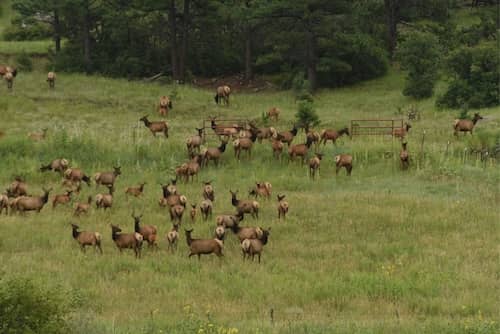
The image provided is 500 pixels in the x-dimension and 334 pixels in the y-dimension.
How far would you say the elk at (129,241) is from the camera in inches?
768

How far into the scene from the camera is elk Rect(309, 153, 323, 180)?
28969mm

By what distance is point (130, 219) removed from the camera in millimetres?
23641

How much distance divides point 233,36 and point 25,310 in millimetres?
53730

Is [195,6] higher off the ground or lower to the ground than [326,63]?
higher

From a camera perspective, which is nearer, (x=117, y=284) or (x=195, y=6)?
(x=117, y=284)

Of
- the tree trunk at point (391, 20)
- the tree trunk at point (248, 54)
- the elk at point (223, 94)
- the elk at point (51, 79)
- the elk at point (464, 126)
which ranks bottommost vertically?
the elk at point (464, 126)

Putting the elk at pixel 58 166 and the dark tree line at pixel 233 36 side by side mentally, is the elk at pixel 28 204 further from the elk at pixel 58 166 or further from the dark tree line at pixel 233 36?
the dark tree line at pixel 233 36

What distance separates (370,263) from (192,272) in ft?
14.6

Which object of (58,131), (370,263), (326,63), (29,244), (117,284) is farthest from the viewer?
(326,63)

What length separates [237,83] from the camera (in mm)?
→ 58094

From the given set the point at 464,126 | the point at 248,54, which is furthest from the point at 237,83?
the point at 464,126

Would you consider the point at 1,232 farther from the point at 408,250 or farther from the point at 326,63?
the point at 326,63

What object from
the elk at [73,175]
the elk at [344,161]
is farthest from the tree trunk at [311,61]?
the elk at [73,175]

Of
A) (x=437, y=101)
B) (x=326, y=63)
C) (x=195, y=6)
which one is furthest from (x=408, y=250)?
(x=195, y=6)
